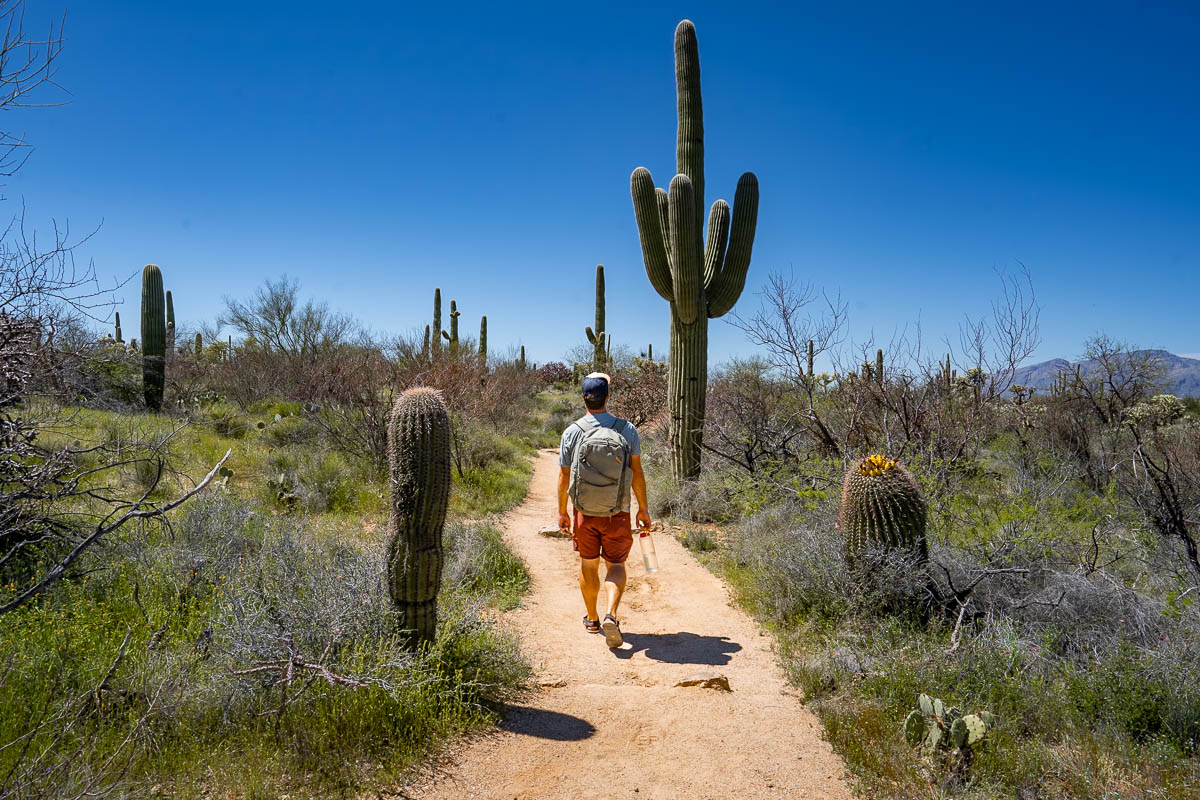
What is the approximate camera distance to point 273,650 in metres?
3.30

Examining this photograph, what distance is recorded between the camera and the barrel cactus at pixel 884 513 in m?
4.61

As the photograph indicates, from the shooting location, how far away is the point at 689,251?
29.8 ft

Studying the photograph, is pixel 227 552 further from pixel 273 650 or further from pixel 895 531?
pixel 895 531

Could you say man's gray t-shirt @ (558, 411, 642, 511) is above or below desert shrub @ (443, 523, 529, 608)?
above

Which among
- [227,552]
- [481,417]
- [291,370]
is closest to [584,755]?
[227,552]

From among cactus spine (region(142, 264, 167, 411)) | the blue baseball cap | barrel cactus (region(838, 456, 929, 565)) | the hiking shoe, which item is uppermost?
cactus spine (region(142, 264, 167, 411))

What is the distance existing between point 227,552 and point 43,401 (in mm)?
3419

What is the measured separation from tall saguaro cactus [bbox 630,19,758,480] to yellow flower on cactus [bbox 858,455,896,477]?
4.25 m

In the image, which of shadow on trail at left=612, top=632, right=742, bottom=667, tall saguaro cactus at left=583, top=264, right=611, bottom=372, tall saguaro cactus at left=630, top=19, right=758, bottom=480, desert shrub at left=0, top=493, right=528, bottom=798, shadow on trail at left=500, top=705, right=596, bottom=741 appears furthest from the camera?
tall saguaro cactus at left=583, top=264, right=611, bottom=372

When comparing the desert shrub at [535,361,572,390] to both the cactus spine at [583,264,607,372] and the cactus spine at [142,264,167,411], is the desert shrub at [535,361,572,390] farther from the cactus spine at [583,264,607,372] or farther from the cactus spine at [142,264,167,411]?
the cactus spine at [142,264,167,411]

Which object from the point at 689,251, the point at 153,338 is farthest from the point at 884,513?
the point at 153,338

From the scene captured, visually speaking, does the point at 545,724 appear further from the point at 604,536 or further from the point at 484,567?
the point at 484,567

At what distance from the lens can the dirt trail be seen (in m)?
2.99

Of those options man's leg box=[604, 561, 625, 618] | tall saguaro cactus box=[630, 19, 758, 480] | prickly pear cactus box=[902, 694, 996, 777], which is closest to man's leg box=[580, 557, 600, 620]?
man's leg box=[604, 561, 625, 618]
